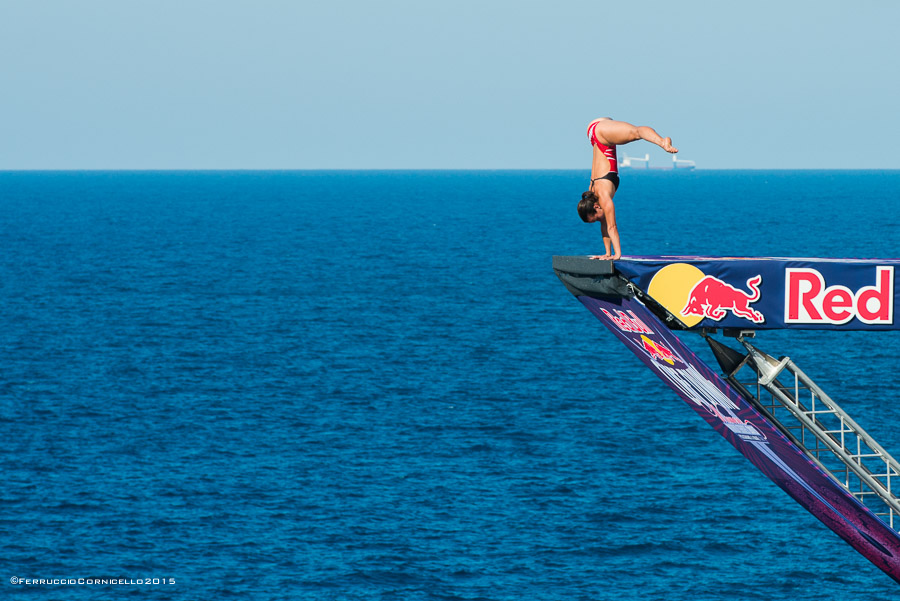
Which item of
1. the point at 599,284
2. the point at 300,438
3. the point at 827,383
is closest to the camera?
the point at 599,284

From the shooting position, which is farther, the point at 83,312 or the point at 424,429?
the point at 83,312

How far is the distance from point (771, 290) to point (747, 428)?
3492 millimetres

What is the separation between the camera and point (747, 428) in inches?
867

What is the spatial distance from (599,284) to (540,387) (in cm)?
6533

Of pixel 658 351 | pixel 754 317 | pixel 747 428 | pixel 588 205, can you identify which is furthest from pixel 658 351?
pixel 588 205

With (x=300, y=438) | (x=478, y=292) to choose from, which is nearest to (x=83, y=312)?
(x=478, y=292)

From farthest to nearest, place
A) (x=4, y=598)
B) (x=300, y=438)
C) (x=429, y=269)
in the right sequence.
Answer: (x=429, y=269), (x=300, y=438), (x=4, y=598)

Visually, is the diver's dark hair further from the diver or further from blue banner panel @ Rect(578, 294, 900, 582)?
blue banner panel @ Rect(578, 294, 900, 582)

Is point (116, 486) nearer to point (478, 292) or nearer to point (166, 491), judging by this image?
point (166, 491)

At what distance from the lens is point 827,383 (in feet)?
270

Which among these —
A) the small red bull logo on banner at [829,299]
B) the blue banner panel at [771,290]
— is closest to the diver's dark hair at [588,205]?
the blue banner panel at [771,290]

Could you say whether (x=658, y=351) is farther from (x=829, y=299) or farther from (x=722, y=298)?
(x=829, y=299)

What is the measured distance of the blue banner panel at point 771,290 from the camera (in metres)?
19.7
